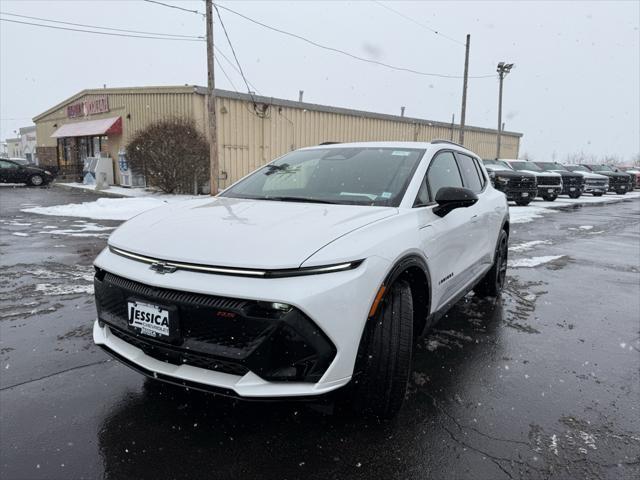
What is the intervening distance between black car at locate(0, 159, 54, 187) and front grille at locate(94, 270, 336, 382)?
2648 cm

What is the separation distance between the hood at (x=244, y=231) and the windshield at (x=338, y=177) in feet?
0.83

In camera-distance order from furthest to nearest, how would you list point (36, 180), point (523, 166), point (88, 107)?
point (88, 107) < point (36, 180) < point (523, 166)

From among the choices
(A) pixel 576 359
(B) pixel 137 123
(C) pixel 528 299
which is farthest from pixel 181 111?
(A) pixel 576 359

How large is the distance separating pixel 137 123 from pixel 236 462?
73.1ft

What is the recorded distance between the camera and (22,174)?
2420 cm

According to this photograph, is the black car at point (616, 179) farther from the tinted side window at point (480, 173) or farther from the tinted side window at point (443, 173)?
the tinted side window at point (443, 173)

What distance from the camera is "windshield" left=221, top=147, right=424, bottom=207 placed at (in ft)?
10.5

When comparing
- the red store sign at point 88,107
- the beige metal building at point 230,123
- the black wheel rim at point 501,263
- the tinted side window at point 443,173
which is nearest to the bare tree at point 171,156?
the beige metal building at point 230,123

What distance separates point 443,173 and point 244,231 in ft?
6.49

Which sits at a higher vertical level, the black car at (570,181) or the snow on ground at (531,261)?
the black car at (570,181)

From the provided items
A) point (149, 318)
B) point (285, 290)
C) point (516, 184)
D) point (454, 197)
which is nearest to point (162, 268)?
point (149, 318)

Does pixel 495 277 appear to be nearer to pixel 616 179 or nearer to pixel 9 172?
pixel 9 172

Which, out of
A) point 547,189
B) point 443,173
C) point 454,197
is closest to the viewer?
point 454,197

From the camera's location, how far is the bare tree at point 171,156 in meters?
17.5
